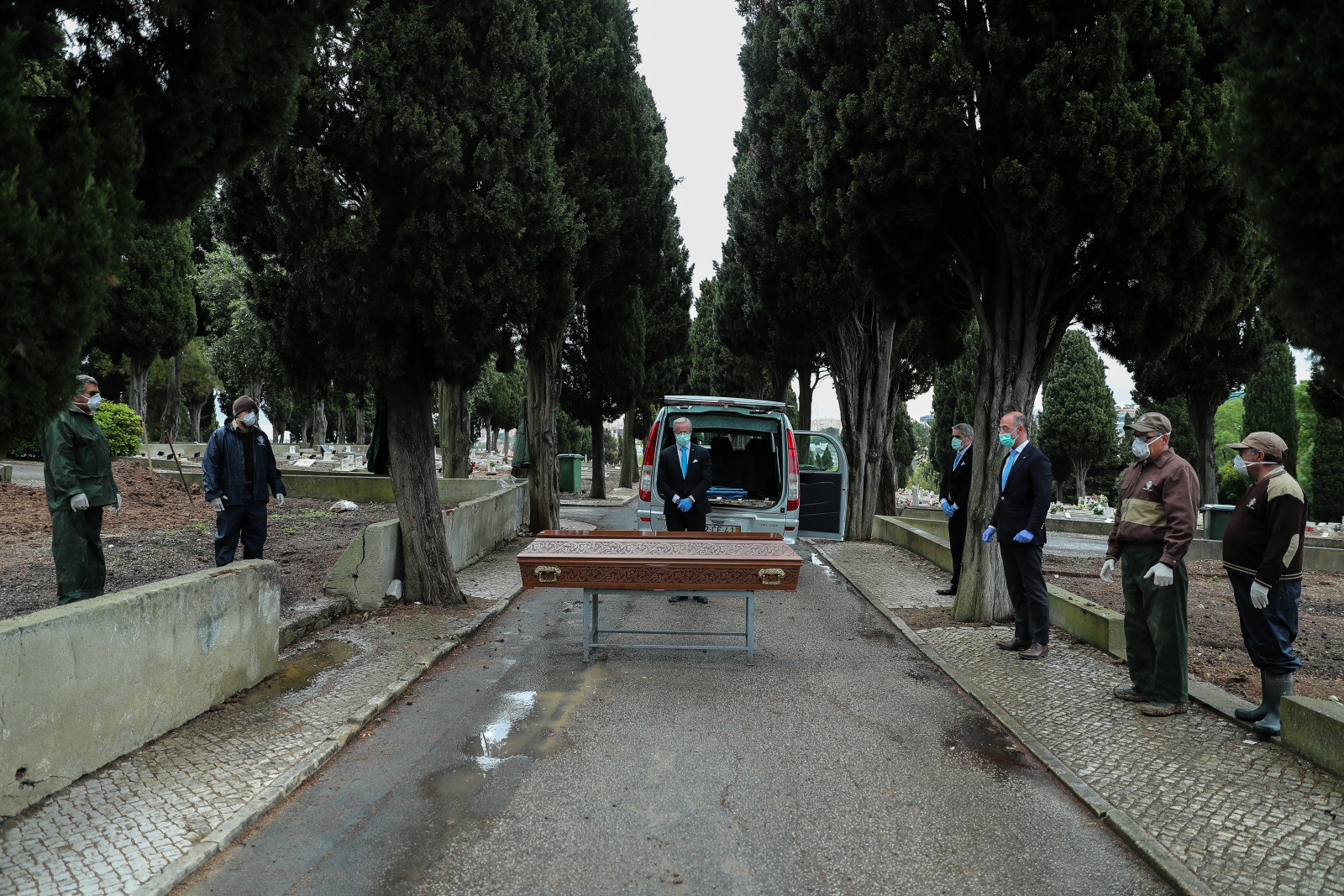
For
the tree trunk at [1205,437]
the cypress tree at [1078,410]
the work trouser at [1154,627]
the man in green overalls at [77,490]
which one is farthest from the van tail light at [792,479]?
the cypress tree at [1078,410]

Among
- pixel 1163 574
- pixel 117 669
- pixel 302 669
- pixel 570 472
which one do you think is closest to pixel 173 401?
pixel 570 472

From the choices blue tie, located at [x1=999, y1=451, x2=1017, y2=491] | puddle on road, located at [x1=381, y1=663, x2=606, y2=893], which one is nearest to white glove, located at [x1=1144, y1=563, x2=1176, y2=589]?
blue tie, located at [x1=999, y1=451, x2=1017, y2=491]

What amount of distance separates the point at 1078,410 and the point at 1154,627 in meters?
31.2

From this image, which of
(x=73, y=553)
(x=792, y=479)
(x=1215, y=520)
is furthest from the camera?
(x=1215, y=520)

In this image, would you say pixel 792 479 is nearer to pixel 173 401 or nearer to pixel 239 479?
pixel 239 479

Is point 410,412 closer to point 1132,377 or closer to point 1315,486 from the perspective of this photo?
point 1132,377

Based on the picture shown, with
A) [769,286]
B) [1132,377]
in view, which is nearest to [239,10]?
[769,286]

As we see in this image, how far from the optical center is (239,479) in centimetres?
791

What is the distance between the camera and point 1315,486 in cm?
2786

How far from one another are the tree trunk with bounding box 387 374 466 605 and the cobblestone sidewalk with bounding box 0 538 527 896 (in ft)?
5.56

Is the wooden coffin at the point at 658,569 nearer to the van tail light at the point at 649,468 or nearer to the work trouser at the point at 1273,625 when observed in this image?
the work trouser at the point at 1273,625

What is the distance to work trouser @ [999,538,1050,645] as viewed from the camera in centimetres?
697

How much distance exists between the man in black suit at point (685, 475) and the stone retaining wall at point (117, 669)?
4.32 meters

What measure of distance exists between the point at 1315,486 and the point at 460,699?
101 feet
